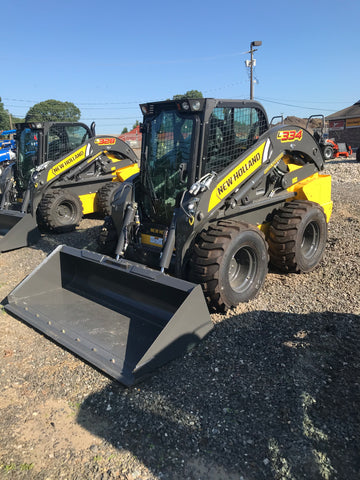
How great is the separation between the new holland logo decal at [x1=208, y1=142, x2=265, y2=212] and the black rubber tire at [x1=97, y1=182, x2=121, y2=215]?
15.1 ft

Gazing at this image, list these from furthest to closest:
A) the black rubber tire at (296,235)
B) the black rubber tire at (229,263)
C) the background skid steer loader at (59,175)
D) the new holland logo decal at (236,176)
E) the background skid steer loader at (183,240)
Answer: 1. the background skid steer loader at (59,175)
2. the black rubber tire at (296,235)
3. the new holland logo decal at (236,176)
4. the black rubber tire at (229,263)
5. the background skid steer loader at (183,240)

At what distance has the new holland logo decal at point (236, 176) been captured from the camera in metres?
4.50

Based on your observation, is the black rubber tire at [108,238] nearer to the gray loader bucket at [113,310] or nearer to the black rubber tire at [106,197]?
the gray loader bucket at [113,310]

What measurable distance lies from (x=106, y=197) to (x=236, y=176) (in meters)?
4.78

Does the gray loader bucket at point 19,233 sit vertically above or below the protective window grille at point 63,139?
below

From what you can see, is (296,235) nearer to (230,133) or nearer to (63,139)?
(230,133)

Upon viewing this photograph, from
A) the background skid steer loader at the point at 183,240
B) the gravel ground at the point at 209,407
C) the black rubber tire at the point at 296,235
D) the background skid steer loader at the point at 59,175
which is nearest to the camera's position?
the gravel ground at the point at 209,407

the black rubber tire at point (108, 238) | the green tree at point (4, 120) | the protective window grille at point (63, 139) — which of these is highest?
the green tree at point (4, 120)

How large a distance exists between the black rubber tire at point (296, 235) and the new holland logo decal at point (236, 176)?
0.83 m

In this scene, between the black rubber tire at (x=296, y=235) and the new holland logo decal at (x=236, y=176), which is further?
the black rubber tire at (x=296, y=235)

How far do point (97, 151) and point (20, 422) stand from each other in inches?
278

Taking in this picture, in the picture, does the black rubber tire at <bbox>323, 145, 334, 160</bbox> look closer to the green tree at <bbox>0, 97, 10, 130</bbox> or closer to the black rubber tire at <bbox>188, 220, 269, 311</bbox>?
the black rubber tire at <bbox>188, 220, 269, 311</bbox>

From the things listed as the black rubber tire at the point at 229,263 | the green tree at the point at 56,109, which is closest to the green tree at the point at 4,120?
the green tree at the point at 56,109

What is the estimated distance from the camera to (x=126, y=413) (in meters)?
2.95
